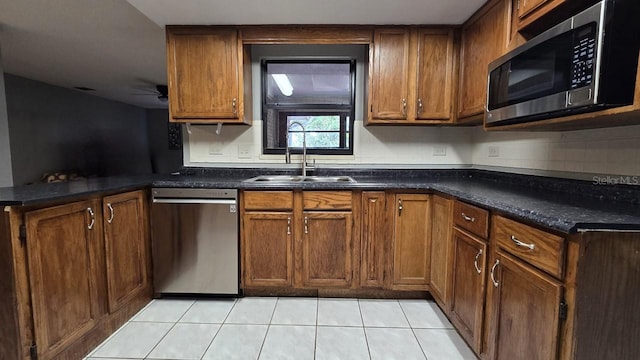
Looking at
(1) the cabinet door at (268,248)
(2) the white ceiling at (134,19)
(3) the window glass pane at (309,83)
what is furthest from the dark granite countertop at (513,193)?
(2) the white ceiling at (134,19)

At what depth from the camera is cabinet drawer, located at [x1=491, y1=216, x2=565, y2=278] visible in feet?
3.20

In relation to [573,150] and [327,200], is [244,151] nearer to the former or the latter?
[327,200]

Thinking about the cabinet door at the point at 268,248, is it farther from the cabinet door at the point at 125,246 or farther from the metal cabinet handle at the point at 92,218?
the metal cabinet handle at the point at 92,218

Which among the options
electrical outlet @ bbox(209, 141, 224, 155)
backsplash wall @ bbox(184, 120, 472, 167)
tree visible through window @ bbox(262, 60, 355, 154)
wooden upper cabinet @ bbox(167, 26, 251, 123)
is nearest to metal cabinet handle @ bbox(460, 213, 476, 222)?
backsplash wall @ bbox(184, 120, 472, 167)

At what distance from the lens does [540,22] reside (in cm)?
145

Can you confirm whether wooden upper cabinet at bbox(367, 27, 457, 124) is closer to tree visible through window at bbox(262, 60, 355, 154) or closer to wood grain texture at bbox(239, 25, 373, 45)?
wood grain texture at bbox(239, 25, 373, 45)

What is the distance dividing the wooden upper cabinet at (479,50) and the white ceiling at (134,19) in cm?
11

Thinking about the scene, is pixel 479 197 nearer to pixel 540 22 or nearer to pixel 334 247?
pixel 540 22

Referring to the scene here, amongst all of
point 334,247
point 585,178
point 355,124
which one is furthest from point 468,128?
point 334,247

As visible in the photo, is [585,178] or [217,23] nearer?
[585,178]

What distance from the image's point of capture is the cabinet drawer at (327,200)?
2.10 metres

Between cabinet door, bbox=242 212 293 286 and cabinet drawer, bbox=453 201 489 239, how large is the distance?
1101mm

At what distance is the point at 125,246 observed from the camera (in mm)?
1872

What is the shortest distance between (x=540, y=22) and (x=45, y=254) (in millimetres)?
2637
